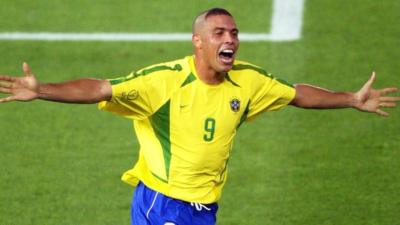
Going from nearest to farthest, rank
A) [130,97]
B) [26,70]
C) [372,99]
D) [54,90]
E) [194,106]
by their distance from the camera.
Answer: [26,70] → [54,90] → [130,97] → [194,106] → [372,99]

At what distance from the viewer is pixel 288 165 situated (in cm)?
1089

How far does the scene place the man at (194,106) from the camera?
26.3ft

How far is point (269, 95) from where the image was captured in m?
8.39

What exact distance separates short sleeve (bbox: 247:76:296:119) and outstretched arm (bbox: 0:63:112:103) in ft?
3.48

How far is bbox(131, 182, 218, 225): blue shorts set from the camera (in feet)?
27.1

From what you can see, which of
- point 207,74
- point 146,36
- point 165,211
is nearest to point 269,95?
point 207,74

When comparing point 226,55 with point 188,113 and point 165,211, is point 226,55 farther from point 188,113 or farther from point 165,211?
point 165,211

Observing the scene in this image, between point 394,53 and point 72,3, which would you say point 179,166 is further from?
point 72,3

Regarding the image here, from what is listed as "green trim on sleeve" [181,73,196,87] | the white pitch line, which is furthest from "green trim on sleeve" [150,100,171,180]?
the white pitch line

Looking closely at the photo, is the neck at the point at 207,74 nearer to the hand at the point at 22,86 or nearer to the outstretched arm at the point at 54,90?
the outstretched arm at the point at 54,90

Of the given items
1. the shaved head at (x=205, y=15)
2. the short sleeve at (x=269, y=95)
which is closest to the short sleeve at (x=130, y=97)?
the shaved head at (x=205, y=15)

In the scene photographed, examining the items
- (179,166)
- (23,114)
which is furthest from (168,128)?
(23,114)

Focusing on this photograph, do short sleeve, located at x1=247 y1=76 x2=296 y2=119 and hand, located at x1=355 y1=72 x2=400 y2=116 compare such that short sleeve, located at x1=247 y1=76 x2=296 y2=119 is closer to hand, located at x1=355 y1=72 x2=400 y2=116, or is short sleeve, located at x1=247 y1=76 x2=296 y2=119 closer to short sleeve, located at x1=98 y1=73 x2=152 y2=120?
hand, located at x1=355 y1=72 x2=400 y2=116

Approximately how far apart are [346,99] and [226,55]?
104 centimetres
